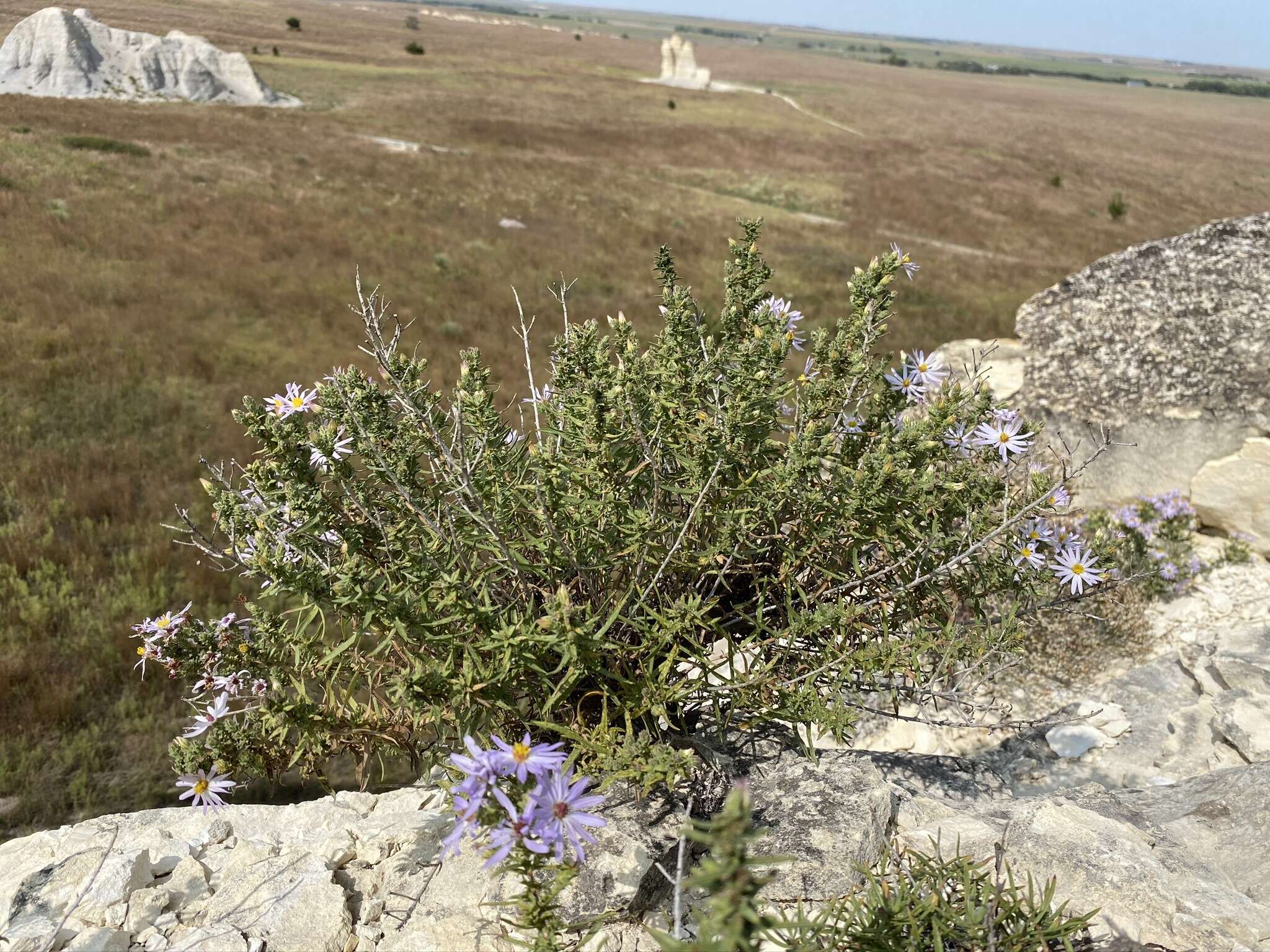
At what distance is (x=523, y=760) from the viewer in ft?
4.77

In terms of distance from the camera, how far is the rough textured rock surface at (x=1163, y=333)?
251 inches

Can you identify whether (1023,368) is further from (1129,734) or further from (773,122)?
(773,122)

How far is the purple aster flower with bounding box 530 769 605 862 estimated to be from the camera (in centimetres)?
135

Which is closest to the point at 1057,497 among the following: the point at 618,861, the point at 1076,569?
the point at 1076,569

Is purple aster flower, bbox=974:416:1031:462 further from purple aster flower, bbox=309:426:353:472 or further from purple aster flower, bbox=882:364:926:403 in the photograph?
purple aster flower, bbox=309:426:353:472

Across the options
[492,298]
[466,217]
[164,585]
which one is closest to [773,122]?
[466,217]

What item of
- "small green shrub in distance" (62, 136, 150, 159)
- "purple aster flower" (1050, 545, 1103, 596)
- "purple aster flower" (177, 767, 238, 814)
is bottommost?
"purple aster flower" (177, 767, 238, 814)

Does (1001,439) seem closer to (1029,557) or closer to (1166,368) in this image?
(1029,557)

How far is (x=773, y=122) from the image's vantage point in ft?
155

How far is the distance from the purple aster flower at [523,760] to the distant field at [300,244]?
2420 millimetres

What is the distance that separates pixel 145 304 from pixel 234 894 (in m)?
10.3

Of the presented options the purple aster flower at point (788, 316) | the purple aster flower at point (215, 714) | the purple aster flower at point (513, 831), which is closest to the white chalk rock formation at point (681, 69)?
the purple aster flower at point (788, 316)

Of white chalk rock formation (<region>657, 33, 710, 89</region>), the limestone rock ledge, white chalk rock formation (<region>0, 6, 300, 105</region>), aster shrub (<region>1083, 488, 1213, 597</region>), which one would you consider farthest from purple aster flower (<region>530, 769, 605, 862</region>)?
white chalk rock formation (<region>657, 33, 710, 89</region>)

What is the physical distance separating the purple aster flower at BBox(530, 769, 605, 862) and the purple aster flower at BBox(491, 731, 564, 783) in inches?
1.1
